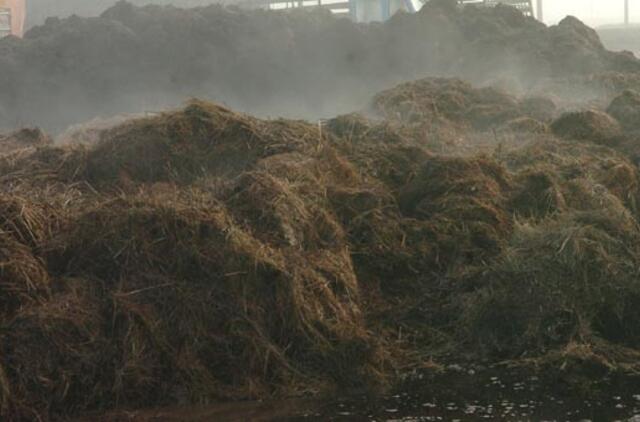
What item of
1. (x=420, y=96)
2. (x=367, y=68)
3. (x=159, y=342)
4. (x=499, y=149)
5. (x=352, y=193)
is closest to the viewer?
(x=159, y=342)

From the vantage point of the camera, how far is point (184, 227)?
6688 mm

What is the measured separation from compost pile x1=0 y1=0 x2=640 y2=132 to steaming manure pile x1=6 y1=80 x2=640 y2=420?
9.53m

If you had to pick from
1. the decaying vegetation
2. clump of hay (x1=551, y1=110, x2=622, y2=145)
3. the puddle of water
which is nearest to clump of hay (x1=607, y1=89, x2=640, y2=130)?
clump of hay (x1=551, y1=110, x2=622, y2=145)

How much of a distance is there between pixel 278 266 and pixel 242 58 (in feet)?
43.5

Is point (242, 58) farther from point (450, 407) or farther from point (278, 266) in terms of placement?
point (450, 407)

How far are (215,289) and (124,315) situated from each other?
0.55 metres

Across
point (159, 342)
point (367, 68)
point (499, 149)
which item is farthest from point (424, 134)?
point (367, 68)

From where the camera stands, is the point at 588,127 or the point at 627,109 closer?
the point at 588,127

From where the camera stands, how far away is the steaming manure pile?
20.0 feet

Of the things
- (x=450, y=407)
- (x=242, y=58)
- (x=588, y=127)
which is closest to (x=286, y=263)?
(x=450, y=407)

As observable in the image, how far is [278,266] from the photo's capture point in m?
6.55

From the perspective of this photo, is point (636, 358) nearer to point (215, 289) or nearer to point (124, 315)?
point (215, 289)

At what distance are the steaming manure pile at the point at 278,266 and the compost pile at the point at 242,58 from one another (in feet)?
31.3

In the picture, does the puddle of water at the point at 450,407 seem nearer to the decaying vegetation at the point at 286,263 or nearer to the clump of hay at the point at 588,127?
the decaying vegetation at the point at 286,263
